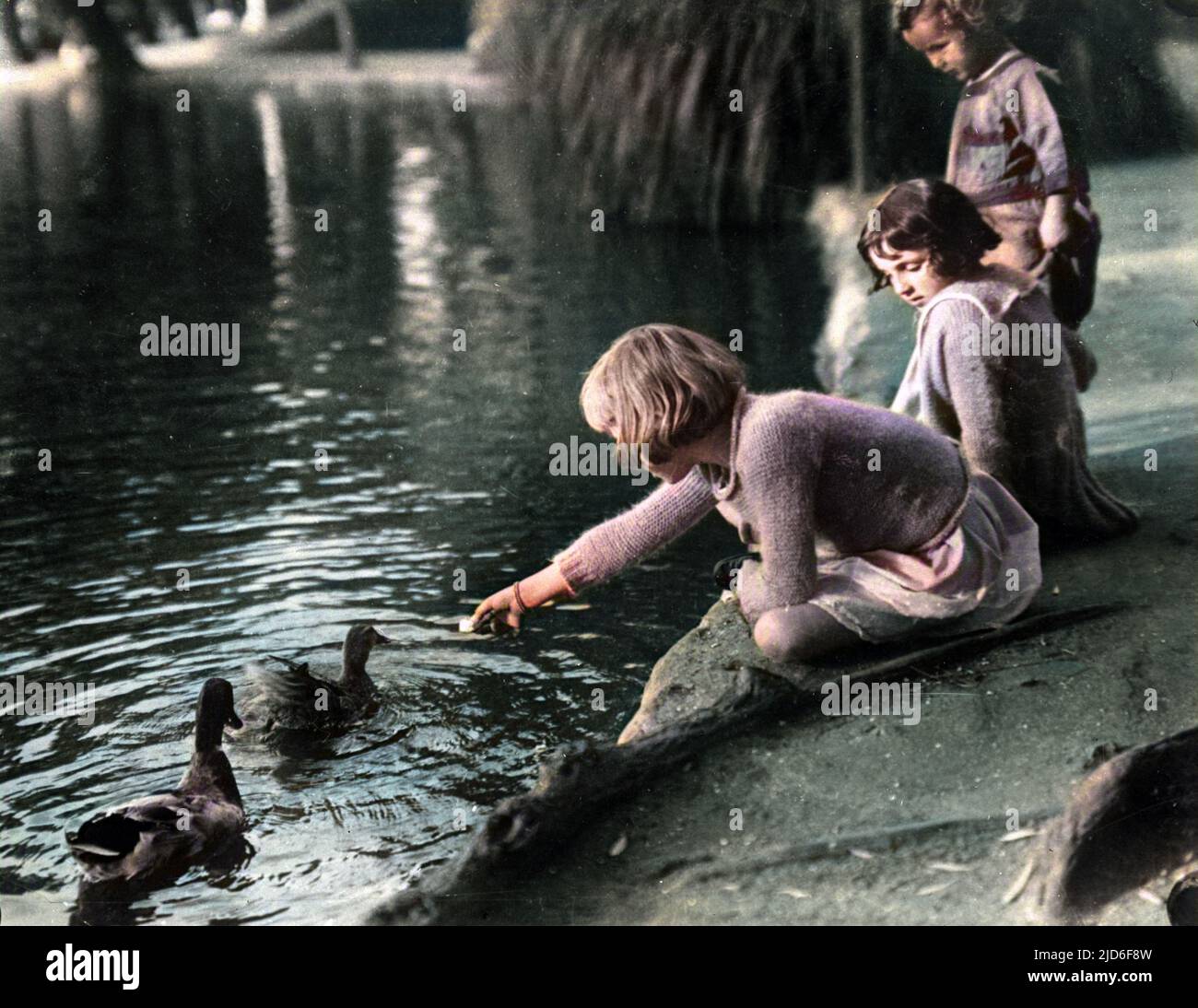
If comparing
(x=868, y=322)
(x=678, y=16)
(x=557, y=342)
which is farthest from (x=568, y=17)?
(x=868, y=322)

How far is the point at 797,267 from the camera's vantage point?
619 centimetres

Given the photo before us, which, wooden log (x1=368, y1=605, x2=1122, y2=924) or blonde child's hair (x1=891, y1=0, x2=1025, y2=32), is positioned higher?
blonde child's hair (x1=891, y1=0, x2=1025, y2=32)

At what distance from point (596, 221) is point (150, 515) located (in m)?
2.29

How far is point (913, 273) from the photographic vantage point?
5.51 metres

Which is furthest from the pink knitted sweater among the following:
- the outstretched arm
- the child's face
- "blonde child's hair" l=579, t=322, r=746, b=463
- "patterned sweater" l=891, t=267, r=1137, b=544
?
the child's face

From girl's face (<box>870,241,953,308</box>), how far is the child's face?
724 mm

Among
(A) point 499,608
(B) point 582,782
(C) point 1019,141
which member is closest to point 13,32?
(A) point 499,608

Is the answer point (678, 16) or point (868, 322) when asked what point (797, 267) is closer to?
point (868, 322)

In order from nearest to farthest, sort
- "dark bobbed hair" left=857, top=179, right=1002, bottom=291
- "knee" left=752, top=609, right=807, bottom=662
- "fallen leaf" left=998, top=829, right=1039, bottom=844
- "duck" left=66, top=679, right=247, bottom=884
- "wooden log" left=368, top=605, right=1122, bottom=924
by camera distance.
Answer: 1. "wooden log" left=368, top=605, right=1122, bottom=924
2. "fallen leaf" left=998, top=829, right=1039, bottom=844
3. "duck" left=66, top=679, right=247, bottom=884
4. "knee" left=752, top=609, right=807, bottom=662
5. "dark bobbed hair" left=857, top=179, right=1002, bottom=291

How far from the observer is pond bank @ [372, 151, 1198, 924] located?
3918 millimetres

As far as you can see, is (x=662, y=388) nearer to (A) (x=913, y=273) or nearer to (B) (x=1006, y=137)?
(A) (x=913, y=273)

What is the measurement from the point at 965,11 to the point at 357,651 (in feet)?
10.9

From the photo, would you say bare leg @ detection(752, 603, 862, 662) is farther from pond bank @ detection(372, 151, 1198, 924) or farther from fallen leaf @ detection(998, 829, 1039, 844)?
fallen leaf @ detection(998, 829, 1039, 844)
